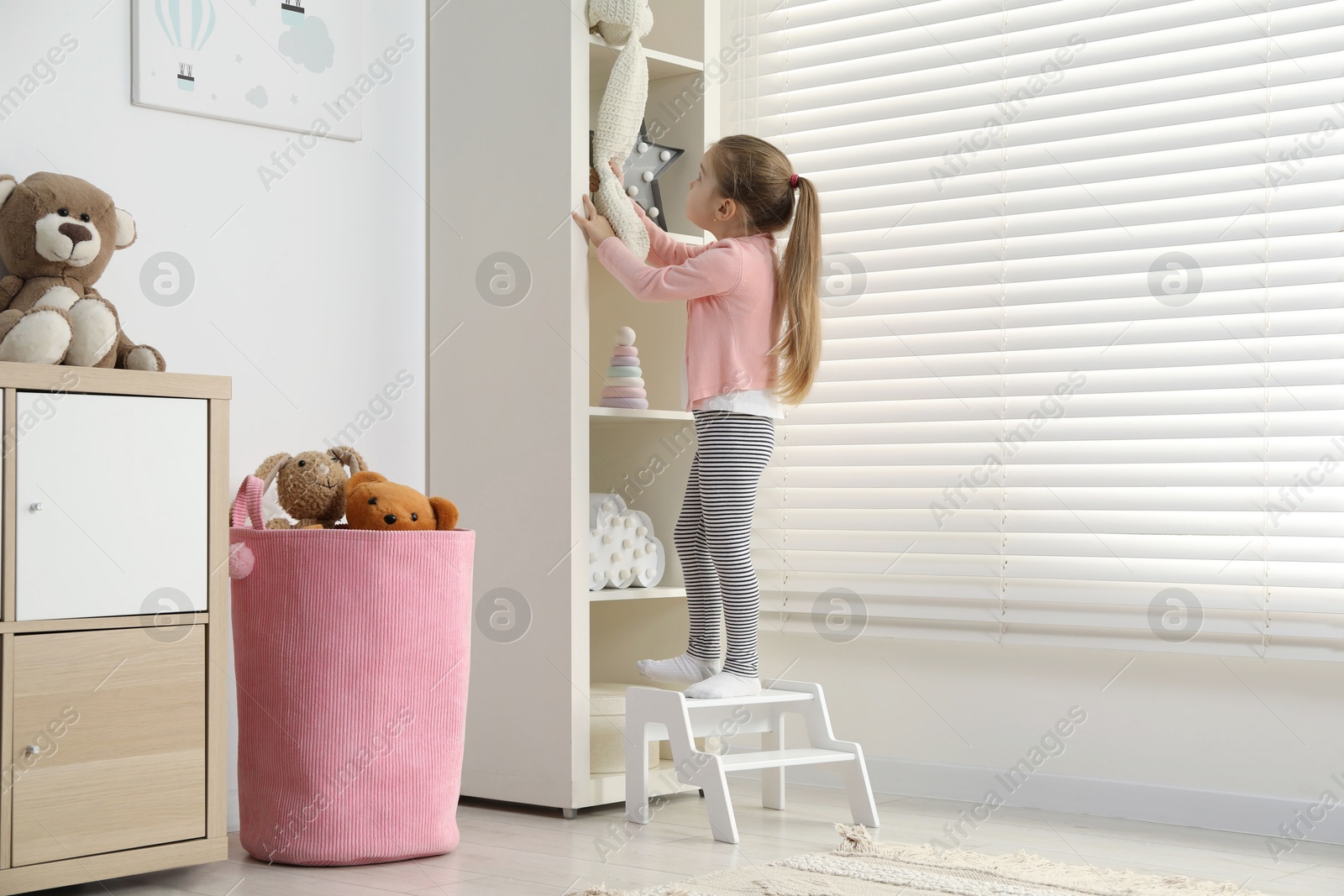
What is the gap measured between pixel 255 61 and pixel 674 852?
5.24ft

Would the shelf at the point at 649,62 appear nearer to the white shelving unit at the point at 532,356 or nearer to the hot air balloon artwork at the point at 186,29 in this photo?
the white shelving unit at the point at 532,356

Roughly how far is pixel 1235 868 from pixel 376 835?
1.30 metres

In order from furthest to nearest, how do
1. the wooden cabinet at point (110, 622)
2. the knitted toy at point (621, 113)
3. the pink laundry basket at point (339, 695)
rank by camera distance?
1. the knitted toy at point (621, 113)
2. the pink laundry basket at point (339, 695)
3. the wooden cabinet at point (110, 622)

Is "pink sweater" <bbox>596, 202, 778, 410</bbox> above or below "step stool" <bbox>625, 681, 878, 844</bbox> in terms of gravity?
above

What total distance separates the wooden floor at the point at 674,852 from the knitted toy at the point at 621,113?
3.42 feet

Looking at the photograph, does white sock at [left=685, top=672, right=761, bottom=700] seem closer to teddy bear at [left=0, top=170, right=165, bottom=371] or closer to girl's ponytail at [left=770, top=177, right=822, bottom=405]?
girl's ponytail at [left=770, top=177, right=822, bottom=405]

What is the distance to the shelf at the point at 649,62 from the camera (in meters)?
2.37

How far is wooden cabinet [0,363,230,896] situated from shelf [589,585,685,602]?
70cm

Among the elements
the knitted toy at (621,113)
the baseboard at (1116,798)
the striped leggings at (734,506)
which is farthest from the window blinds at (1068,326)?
the knitted toy at (621,113)

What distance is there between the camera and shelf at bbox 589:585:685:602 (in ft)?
7.52

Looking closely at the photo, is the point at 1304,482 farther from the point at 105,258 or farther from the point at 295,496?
the point at 105,258

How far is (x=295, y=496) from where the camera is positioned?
2008mm

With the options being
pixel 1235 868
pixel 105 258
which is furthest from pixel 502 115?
pixel 1235 868

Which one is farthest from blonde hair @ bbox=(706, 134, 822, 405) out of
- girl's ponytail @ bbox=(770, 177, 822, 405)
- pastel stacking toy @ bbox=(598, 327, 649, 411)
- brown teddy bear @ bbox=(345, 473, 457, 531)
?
brown teddy bear @ bbox=(345, 473, 457, 531)
